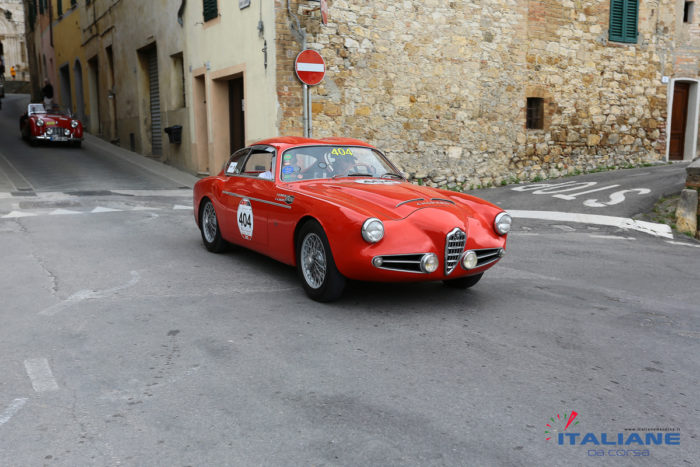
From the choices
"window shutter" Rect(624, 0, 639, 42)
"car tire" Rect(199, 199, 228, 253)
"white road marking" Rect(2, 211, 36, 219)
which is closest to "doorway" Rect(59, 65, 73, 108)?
"white road marking" Rect(2, 211, 36, 219)

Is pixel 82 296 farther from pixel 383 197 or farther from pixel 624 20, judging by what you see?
pixel 624 20

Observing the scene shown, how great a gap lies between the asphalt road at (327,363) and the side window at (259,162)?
3.28 ft

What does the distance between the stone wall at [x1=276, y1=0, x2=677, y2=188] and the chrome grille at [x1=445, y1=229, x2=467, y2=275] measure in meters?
8.67

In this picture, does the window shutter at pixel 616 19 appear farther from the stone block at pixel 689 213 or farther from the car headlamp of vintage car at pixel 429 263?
the car headlamp of vintage car at pixel 429 263

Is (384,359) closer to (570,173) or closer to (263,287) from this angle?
(263,287)

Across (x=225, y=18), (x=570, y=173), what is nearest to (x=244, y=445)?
(x=225, y=18)

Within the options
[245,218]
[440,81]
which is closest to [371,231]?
[245,218]

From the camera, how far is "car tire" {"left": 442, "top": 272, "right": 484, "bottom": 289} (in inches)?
219

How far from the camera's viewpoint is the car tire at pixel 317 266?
→ 16.2 feet

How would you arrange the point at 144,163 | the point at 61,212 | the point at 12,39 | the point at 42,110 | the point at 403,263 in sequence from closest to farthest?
the point at 403,263, the point at 61,212, the point at 144,163, the point at 42,110, the point at 12,39

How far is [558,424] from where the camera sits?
3.00m

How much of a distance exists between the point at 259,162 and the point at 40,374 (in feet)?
11.1

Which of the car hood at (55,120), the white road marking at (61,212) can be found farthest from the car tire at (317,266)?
the car hood at (55,120)

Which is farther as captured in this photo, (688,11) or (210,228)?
(688,11)
